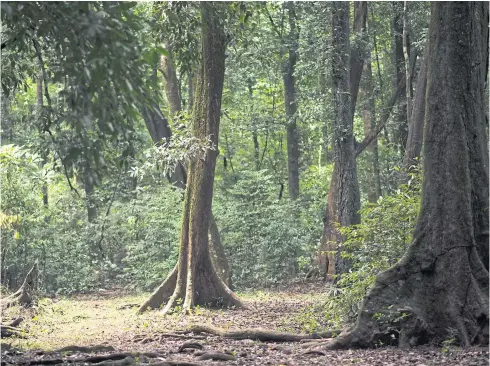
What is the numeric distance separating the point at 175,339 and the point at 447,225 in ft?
15.0

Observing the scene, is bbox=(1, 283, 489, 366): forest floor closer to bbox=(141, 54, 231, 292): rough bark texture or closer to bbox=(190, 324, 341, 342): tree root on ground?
bbox=(190, 324, 341, 342): tree root on ground

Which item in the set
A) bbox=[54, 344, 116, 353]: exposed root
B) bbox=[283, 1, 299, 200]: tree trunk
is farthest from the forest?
bbox=[283, 1, 299, 200]: tree trunk

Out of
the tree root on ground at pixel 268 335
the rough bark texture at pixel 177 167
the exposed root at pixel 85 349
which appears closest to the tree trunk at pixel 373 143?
the rough bark texture at pixel 177 167

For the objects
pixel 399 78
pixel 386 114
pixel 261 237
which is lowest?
pixel 261 237

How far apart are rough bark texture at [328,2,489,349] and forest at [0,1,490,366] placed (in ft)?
0.08

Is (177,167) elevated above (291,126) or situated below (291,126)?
below

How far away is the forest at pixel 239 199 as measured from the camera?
6.97m

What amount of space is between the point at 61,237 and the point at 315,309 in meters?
11.6

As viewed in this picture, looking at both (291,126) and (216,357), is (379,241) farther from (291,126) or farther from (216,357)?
(291,126)

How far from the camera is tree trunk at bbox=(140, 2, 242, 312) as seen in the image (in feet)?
47.2

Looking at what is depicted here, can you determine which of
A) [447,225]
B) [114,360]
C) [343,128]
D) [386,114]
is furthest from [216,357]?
[386,114]

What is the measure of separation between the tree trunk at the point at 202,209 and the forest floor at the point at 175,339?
494mm

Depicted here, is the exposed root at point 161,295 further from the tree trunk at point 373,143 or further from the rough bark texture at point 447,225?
the tree trunk at point 373,143

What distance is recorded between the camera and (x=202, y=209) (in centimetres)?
1462
